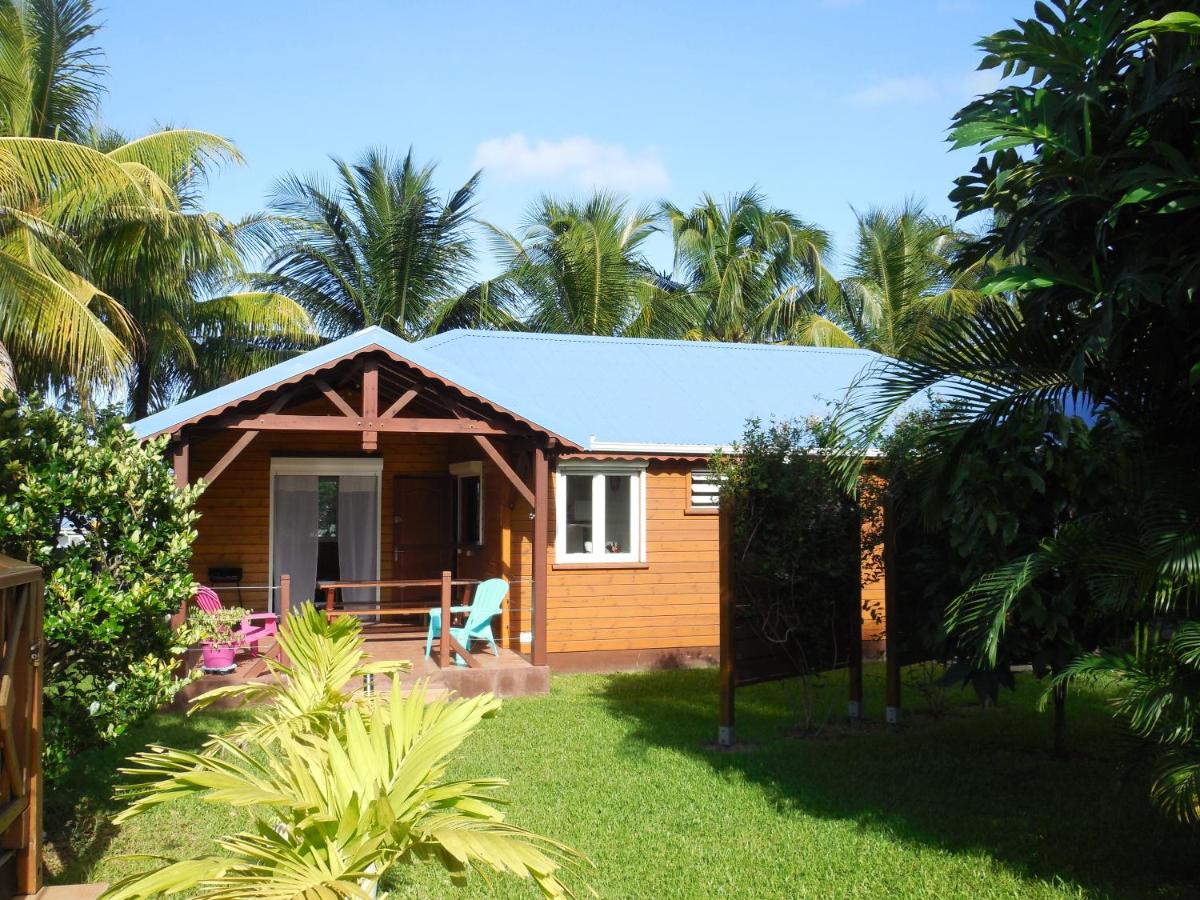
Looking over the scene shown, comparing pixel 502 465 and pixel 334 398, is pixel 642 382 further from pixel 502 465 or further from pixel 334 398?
pixel 334 398

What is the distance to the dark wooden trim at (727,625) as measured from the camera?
922 centimetres

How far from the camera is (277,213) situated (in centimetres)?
2425

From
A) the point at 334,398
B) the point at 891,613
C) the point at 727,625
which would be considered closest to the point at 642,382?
the point at 334,398

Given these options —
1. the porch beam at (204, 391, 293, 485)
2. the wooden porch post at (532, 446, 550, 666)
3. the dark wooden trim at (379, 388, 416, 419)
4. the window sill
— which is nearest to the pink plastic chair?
the porch beam at (204, 391, 293, 485)

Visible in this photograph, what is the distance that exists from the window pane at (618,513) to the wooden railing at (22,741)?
935cm

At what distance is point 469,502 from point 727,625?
703 cm

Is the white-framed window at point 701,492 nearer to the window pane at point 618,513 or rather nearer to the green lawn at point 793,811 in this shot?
the window pane at point 618,513

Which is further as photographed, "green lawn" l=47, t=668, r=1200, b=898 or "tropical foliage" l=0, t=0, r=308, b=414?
"tropical foliage" l=0, t=0, r=308, b=414

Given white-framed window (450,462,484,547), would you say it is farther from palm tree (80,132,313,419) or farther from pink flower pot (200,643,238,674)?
palm tree (80,132,313,419)

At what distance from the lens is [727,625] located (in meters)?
9.30

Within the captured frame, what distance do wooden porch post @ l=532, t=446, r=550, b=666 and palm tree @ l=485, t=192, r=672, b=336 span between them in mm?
12778

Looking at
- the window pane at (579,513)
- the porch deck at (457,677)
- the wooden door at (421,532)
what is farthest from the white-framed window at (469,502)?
the porch deck at (457,677)

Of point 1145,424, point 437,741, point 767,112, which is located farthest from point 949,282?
point 437,741

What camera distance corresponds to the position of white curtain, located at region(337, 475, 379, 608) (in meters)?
15.4
